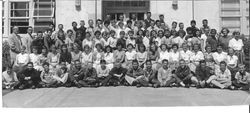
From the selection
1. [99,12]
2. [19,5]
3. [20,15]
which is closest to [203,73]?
[99,12]

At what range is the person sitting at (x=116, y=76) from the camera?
43.0ft

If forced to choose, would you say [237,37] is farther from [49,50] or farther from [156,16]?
[49,50]

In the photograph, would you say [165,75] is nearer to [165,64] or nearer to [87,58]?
[165,64]

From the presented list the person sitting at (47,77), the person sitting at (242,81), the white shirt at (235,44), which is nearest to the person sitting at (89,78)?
the person sitting at (47,77)

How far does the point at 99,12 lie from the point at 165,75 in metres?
6.36

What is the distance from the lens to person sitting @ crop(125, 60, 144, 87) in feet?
42.7

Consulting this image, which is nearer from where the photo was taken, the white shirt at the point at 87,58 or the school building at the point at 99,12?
the white shirt at the point at 87,58

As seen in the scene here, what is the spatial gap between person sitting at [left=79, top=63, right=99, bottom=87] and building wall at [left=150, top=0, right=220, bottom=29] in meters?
5.99

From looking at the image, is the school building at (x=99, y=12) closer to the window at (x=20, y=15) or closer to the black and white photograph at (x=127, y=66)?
the window at (x=20, y=15)

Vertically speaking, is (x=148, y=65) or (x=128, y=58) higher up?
(x=128, y=58)

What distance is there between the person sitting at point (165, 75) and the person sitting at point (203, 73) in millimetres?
773

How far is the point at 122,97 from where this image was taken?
1118 centimetres

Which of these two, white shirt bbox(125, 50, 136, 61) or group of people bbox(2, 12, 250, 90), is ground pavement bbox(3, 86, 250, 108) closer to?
group of people bbox(2, 12, 250, 90)

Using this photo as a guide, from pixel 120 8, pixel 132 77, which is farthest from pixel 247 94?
pixel 120 8
